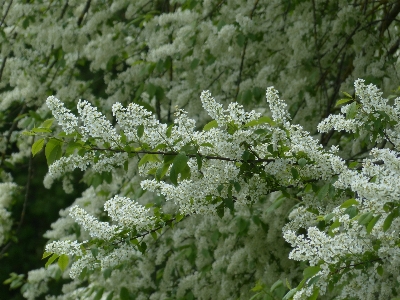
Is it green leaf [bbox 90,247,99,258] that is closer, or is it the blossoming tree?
the blossoming tree

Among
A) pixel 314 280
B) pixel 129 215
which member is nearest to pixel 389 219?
pixel 314 280

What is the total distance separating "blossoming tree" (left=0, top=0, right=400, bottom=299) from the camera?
2.38 meters

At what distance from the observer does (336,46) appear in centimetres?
466

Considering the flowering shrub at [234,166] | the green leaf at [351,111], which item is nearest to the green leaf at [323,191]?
the flowering shrub at [234,166]

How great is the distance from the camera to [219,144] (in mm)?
2355

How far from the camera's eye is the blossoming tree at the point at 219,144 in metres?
2.38

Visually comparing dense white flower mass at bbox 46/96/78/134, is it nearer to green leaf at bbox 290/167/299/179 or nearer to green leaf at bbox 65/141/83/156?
green leaf at bbox 65/141/83/156

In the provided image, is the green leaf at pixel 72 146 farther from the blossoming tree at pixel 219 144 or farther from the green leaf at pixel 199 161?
the green leaf at pixel 199 161

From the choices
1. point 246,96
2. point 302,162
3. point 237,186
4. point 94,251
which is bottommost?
point 246,96

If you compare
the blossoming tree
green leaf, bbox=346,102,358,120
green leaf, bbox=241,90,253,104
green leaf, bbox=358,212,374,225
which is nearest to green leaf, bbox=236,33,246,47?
the blossoming tree

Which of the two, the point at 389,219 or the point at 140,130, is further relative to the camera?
the point at 140,130

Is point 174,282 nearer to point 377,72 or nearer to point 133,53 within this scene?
point 133,53

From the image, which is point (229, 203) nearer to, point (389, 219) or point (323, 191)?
point (323, 191)

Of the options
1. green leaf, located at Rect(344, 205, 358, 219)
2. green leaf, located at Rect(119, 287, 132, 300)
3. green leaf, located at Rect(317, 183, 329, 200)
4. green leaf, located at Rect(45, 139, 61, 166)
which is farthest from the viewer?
green leaf, located at Rect(119, 287, 132, 300)
